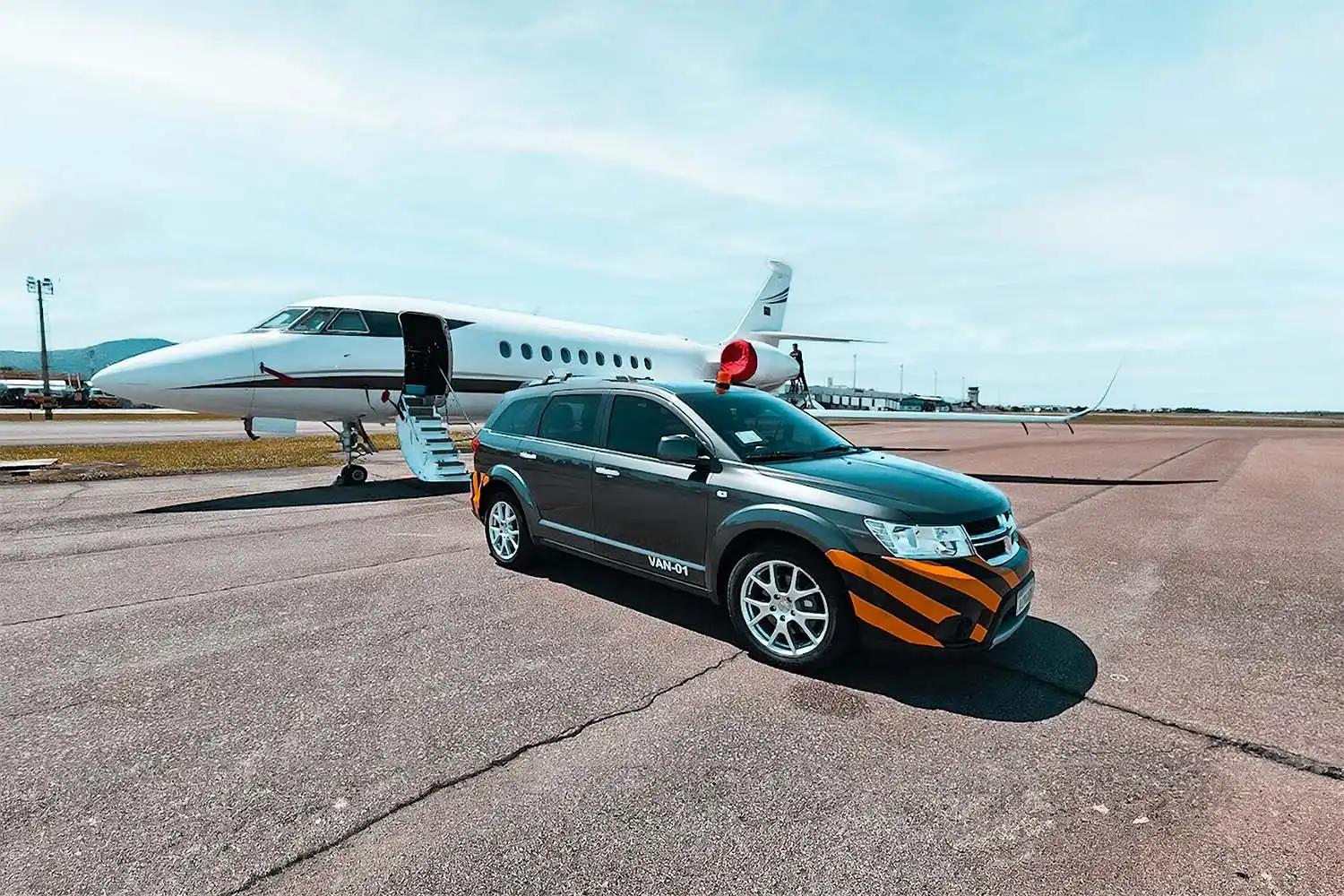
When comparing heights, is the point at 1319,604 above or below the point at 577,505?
below

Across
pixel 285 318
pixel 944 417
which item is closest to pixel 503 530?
pixel 285 318

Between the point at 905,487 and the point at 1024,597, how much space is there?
956mm

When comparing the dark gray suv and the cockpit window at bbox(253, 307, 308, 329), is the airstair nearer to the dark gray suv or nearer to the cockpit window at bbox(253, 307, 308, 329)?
the cockpit window at bbox(253, 307, 308, 329)

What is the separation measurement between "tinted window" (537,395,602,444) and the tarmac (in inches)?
49.3

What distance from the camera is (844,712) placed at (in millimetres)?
3664

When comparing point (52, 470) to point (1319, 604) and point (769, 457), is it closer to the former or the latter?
point (769, 457)

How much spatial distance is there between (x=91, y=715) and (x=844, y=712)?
381cm

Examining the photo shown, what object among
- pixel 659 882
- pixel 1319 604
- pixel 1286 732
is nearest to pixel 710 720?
pixel 659 882

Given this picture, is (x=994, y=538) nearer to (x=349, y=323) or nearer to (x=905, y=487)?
(x=905, y=487)

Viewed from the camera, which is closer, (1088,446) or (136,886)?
(136,886)

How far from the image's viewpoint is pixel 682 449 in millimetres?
4707

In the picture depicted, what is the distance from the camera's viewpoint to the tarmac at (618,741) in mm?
2490

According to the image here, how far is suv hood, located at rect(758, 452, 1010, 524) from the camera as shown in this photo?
4023 millimetres

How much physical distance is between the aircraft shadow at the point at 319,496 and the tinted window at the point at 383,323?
267 cm
